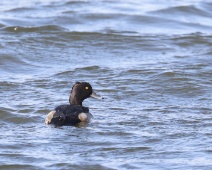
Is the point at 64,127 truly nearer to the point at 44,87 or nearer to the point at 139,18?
the point at 44,87

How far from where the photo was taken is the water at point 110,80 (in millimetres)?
11109

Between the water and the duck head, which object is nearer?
the water

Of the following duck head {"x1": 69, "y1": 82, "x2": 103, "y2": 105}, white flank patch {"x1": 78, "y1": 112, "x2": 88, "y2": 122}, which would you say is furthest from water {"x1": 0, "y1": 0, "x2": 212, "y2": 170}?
duck head {"x1": 69, "y1": 82, "x2": 103, "y2": 105}

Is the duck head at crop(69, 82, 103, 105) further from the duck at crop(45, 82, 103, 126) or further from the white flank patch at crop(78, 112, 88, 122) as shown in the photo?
the white flank patch at crop(78, 112, 88, 122)

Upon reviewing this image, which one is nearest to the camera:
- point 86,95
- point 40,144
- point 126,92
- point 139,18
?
point 40,144

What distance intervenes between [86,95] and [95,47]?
5521 mm

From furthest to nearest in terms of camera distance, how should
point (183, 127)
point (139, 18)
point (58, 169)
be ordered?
point (139, 18) → point (183, 127) → point (58, 169)

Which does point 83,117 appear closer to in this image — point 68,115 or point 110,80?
point 68,115

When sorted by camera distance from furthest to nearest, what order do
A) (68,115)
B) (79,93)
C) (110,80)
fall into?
1. (110,80)
2. (79,93)
3. (68,115)

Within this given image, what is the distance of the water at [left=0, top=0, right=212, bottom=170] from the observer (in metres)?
11.1

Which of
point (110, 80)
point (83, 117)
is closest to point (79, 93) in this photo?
point (83, 117)

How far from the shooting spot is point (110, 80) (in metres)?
15.9

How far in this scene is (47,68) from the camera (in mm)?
16859

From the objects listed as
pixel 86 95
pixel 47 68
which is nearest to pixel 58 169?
pixel 86 95
